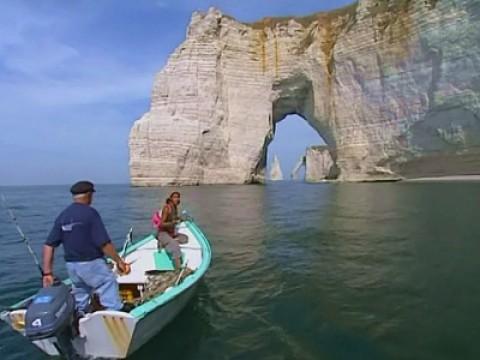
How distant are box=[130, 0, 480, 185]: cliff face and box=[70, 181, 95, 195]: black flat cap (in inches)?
1498

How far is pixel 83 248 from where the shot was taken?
4.52 meters

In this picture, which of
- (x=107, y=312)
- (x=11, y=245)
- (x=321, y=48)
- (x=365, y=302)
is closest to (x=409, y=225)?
(x=365, y=302)

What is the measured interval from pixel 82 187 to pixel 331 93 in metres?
48.7

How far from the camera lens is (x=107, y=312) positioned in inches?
171

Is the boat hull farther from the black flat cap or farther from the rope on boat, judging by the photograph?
the black flat cap

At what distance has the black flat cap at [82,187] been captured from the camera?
14.8 feet

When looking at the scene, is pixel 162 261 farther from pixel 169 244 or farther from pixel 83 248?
pixel 83 248

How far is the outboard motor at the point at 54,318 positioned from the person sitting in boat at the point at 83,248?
0.28m

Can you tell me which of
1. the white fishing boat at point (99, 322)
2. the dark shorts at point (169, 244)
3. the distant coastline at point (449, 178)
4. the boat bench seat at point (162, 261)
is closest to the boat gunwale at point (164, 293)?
the white fishing boat at point (99, 322)

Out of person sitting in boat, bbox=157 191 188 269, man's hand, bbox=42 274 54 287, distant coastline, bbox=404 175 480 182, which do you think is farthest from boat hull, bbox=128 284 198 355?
distant coastline, bbox=404 175 480 182

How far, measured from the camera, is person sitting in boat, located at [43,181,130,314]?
177 inches

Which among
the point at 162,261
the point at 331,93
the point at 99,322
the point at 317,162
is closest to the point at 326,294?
the point at 162,261

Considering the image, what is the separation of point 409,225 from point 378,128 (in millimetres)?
32193

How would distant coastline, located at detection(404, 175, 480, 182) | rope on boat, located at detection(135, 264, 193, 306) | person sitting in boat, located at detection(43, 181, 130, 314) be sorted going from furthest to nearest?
distant coastline, located at detection(404, 175, 480, 182), rope on boat, located at detection(135, 264, 193, 306), person sitting in boat, located at detection(43, 181, 130, 314)
